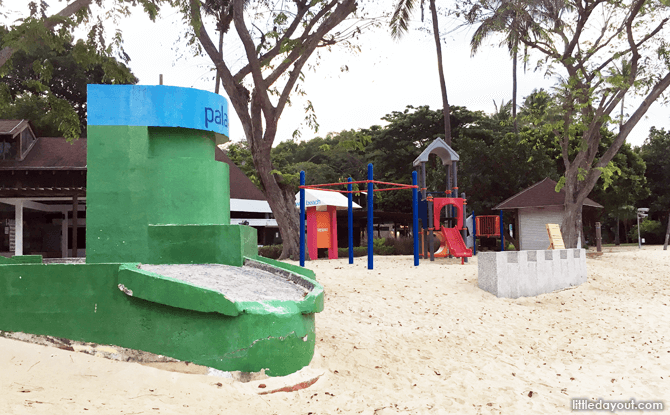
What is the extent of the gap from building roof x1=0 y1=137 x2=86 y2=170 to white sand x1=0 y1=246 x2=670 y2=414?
14041mm

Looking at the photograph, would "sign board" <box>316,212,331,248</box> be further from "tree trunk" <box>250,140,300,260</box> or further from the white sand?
the white sand

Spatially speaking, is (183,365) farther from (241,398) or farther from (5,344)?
(5,344)

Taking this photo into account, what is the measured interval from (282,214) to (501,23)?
10519 mm

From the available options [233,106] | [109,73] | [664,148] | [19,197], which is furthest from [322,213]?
[664,148]

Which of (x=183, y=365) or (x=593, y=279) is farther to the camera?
(x=593, y=279)

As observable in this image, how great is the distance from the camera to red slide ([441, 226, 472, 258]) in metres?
15.8

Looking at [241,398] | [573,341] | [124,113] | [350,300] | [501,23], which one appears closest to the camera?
[241,398]

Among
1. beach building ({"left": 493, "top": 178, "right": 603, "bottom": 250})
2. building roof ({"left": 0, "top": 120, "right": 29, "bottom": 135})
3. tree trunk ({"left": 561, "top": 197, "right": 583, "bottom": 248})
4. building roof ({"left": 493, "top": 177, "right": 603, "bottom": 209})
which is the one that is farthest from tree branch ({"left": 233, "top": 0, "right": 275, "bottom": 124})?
building roof ({"left": 493, "top": 177, "right": 603, "bottom": 209})

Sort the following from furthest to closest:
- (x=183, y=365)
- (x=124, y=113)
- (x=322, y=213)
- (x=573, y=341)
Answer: (x=322, y=213), (x=573, y=341), (x=124, y=113), (x=183, y=365)

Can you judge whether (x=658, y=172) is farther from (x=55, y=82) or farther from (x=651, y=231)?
(x=55, y=82)

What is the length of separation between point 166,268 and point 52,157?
58.7 feet

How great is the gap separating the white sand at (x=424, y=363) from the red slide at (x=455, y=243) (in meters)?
3.71

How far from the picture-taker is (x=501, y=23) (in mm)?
19297

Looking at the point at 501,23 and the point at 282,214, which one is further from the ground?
the point at 501,23
